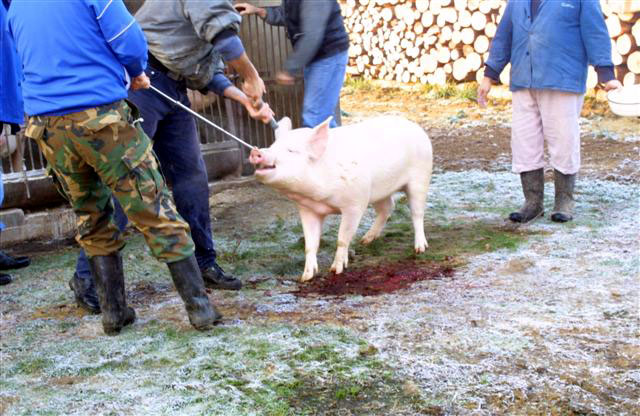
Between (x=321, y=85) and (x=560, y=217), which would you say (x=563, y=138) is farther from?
(x=321, y=85)

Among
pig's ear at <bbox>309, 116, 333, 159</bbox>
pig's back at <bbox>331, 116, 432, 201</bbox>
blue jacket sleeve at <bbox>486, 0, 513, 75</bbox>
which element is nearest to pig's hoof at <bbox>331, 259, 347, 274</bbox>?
pig's back at <bbox>331, 116, 432, 201</bbox>

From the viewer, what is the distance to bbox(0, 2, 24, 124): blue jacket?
4027 mm

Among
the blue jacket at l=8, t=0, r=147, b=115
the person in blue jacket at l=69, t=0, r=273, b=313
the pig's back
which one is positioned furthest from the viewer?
the pig's back

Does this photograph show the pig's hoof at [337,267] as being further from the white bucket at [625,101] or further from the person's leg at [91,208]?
the white bucket at [625,101]

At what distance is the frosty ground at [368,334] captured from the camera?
9.21 feet

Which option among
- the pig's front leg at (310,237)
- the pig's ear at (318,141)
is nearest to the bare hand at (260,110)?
the pig's ear at (318,141)

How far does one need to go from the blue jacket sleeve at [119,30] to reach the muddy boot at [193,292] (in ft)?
2.95

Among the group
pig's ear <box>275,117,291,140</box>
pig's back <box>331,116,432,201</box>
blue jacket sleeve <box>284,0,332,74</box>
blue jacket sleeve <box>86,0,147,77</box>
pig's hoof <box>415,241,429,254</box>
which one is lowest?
pig's hoof <box>415,241,429,254</box>

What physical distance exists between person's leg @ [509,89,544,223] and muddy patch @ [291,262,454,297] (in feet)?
4.30

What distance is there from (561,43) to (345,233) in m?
2.04

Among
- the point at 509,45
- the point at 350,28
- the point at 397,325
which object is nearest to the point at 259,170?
the point at 397,325

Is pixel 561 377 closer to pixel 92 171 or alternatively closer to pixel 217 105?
pixel 92 171

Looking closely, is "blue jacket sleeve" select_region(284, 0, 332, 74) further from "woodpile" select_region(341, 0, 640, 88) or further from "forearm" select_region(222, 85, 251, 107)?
"woodpile" select_region(341, 0, 640, 88)

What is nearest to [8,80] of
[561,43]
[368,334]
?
[368,334]
